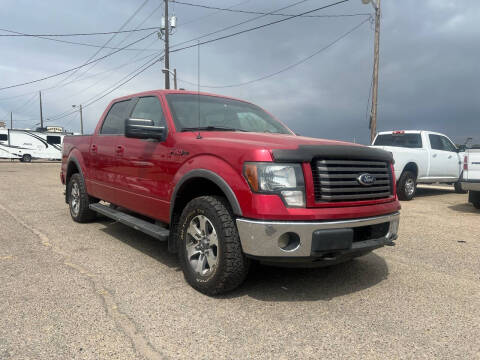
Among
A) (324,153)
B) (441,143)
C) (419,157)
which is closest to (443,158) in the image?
(441,143)

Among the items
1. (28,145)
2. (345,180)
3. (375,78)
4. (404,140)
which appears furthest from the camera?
(28,145)

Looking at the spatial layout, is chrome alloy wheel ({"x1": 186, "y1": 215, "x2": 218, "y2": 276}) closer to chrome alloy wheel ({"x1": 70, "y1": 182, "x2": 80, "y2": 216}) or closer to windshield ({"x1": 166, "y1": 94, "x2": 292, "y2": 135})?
windshield ({"x1": 166, "y1": 94, "x2": 292, "y2": 135})

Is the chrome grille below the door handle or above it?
below

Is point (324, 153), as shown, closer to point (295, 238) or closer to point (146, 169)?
point (295, 238)

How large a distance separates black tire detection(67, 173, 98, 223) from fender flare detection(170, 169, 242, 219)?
2.66 meters

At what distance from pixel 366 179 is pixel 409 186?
23.9ft

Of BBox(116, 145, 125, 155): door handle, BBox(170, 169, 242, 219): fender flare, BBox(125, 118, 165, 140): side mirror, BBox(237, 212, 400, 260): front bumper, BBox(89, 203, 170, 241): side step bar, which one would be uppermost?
BBox(125, 118, 165, 140): side mirror

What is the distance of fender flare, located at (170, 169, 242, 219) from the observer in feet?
9.02

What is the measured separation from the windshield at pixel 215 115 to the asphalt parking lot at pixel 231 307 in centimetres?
153

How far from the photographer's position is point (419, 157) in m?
9.65

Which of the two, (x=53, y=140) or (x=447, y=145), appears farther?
(x=53, y=140)

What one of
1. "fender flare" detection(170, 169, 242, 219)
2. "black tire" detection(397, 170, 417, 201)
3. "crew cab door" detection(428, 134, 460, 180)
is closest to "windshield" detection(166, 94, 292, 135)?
"fender flare" detection(170, 169, 242, 219)

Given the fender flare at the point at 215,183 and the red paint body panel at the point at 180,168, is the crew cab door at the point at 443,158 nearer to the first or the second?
the red paint body panel at the point at 180,168

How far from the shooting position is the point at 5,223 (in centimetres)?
566
